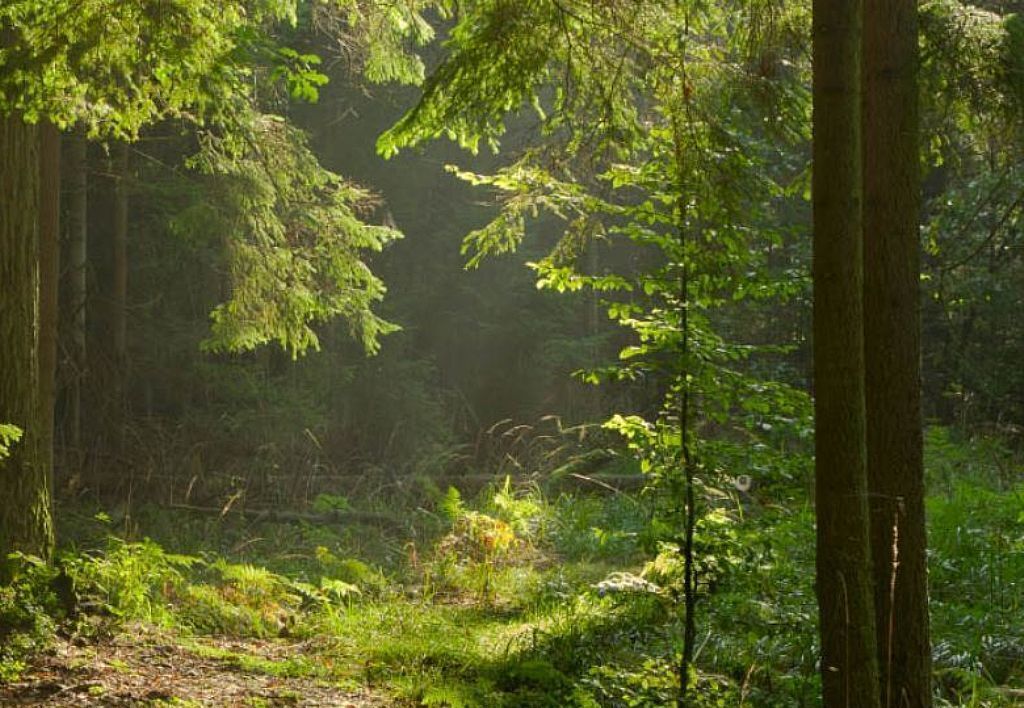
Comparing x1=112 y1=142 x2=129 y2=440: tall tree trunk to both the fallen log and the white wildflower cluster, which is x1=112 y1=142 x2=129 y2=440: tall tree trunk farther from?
the white wildflower cluster

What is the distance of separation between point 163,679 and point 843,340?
172 inches

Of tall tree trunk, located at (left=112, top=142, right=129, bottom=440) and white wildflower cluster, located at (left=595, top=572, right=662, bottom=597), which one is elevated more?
tall tree trunk, located at (left=112, top=142, right=129, bottom=440)

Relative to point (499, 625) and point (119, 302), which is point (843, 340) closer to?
point (499, 625)

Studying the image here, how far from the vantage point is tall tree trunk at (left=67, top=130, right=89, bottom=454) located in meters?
12.8

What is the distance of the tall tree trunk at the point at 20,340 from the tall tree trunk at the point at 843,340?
17.5ft

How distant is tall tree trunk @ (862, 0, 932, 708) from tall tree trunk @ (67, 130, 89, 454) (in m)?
10.1

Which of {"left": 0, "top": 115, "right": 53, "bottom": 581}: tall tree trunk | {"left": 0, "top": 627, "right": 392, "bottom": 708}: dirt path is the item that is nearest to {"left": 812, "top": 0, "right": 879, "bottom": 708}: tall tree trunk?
{"left": 0, "top": 627, "right": 392, "bottom": 708}: dirt path

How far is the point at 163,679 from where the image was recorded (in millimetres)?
5859

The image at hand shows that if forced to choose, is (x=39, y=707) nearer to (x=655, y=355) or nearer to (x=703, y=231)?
(x=703, y=231)

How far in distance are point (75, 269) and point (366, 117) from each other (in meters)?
11.4

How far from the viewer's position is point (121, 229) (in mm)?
14391

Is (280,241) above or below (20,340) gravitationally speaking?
above

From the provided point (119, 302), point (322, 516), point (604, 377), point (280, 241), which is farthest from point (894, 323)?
point (119, 302)

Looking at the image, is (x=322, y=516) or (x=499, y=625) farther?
(x=322, y=516)
